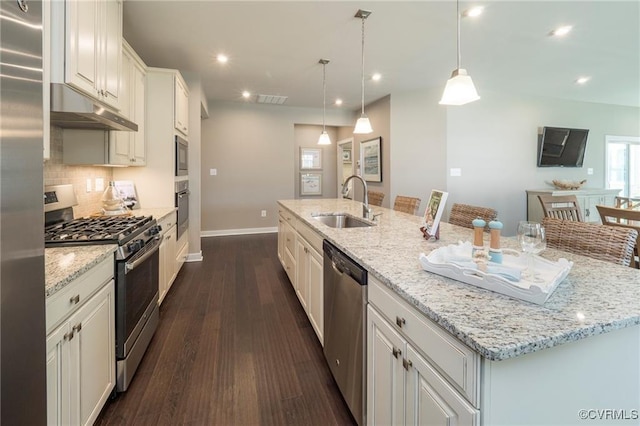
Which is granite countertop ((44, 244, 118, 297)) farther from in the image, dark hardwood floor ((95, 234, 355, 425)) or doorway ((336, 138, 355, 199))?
doorway ((336, 138, 355, 199))

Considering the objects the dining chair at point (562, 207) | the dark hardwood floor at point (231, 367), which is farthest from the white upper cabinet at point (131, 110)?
the dining chair at point (562, 207)

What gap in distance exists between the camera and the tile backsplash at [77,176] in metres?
2.20

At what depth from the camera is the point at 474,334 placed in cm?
74

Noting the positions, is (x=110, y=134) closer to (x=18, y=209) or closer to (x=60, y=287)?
(x=60, y=287)

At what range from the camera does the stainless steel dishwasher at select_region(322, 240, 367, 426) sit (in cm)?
137

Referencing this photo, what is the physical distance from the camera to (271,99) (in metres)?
5.70

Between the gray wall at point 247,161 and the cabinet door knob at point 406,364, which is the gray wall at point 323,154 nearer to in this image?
the gray wall at point 247,161

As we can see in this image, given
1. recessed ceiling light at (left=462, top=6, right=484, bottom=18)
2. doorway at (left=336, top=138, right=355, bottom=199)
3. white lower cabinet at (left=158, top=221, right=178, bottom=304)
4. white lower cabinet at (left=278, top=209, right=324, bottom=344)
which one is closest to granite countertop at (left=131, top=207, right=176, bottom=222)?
white lower cabinet at (left=158, top=221, right=178, bottom=304)

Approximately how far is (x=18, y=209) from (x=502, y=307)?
4.13ft

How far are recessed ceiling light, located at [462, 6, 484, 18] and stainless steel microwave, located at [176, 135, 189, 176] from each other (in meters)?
3.09

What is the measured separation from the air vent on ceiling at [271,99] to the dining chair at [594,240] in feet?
15.7

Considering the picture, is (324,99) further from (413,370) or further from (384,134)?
(413,370)

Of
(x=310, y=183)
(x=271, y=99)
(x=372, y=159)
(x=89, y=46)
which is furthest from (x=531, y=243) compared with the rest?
(x=310, y=183)

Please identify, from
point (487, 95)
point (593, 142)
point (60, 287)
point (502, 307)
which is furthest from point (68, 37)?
point (593, 142)
